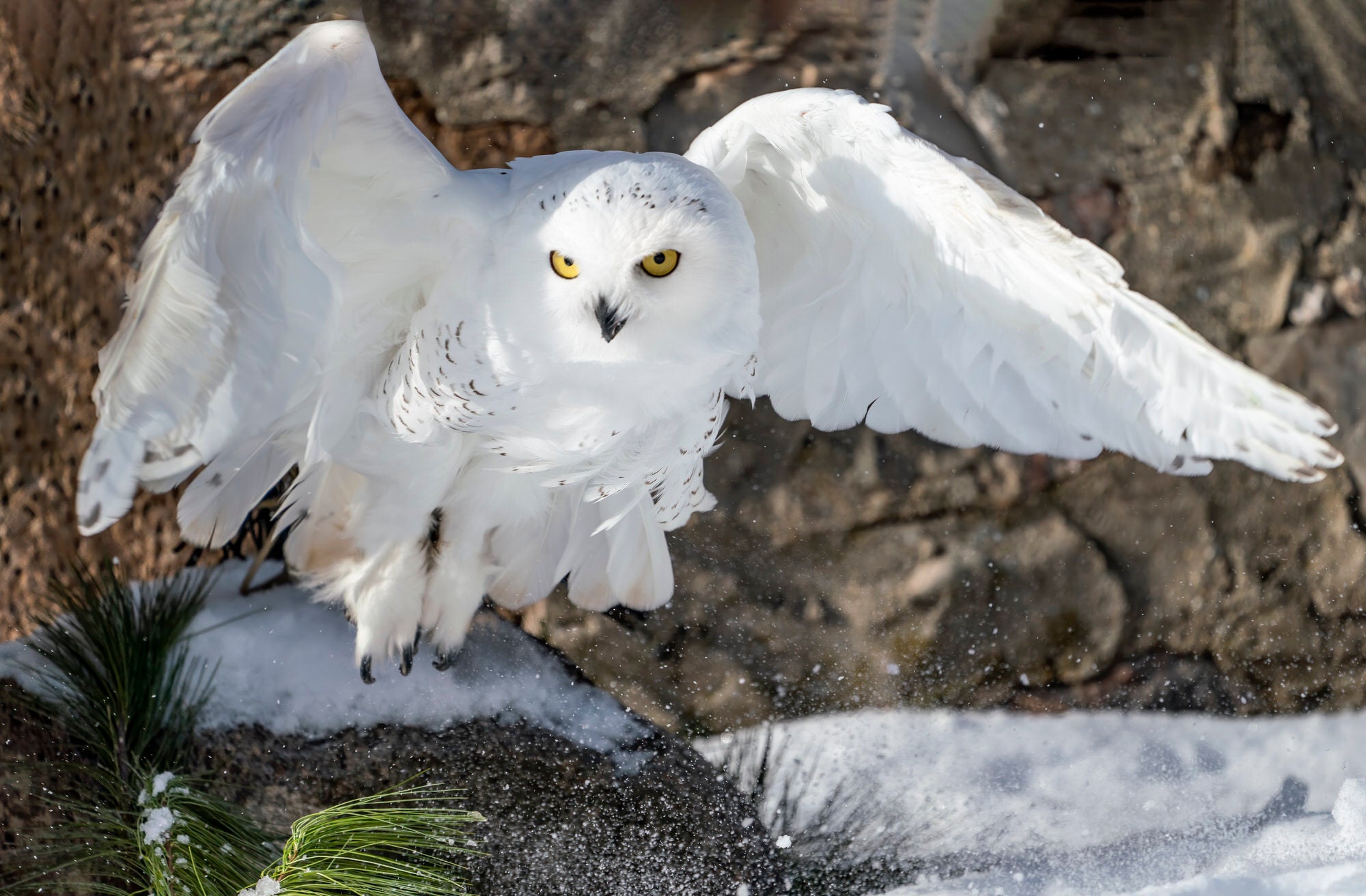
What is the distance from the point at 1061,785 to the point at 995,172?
819 mm

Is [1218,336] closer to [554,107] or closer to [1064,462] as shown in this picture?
[1064,462]

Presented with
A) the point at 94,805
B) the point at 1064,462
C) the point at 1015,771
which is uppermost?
the point at 1064,462

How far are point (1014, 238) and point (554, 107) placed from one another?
0.60m

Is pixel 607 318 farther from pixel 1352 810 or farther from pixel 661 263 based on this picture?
pixel 1352 810

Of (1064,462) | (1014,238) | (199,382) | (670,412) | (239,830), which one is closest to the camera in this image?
(199,382)

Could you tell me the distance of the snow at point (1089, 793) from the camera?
3.71 feet

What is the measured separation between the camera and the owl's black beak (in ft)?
1.93

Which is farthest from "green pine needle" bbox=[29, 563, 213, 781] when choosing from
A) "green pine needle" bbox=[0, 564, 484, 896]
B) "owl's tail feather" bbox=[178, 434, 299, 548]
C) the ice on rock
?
the ice on rock

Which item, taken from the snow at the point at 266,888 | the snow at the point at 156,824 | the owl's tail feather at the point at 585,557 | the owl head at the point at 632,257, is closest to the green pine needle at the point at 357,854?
the snow at the point at 266,888

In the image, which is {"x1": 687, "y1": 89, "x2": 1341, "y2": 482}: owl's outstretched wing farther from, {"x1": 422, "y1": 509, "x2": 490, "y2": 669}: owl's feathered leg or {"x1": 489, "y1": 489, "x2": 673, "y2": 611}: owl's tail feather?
{"x1": 422, "y1": 509, "x2": 490, "y2": 669}: owl's feathered leg

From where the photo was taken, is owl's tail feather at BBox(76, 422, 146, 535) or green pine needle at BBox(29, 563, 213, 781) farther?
green pine needle at BBox(29, 563, 213, 781)

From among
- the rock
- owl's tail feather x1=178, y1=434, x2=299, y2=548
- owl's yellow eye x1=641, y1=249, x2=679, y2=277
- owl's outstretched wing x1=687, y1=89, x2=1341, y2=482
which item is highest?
owl's yellow eye x1=641, y1=249, x2=679, y2=277

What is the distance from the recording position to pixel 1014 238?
24.8 inches

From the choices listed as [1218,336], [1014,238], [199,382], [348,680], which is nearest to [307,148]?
[199,382]
